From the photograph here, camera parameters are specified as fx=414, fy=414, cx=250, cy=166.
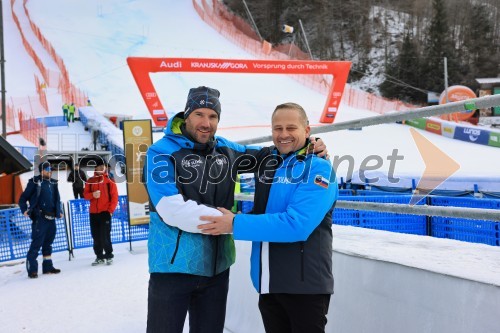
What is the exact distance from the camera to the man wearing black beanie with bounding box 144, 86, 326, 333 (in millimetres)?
1825

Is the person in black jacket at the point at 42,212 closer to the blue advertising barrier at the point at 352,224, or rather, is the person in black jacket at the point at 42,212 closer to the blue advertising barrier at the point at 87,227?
the blue advertising barrier at the point at 352,224

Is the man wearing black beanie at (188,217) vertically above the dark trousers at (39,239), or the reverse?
the man wearing black beanie at (188,217)

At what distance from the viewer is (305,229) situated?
5.25 feet

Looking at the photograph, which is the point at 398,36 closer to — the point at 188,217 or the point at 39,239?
the point at 39,239

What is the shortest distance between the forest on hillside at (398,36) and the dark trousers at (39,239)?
38.6 metres

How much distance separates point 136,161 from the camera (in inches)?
292

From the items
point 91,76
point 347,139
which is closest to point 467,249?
point 347,139

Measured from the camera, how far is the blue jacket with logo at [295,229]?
→ 1613mm

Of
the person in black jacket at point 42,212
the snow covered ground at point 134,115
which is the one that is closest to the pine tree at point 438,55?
the snow covered ground at point 134,115

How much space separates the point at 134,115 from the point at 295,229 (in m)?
25.7

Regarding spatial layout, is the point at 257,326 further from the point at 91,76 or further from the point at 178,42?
the point at 178,42

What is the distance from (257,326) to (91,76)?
3455 centimetres

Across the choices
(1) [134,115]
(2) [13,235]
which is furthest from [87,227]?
(1) [134,115]

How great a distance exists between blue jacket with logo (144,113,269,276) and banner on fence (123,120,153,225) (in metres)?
5.48
